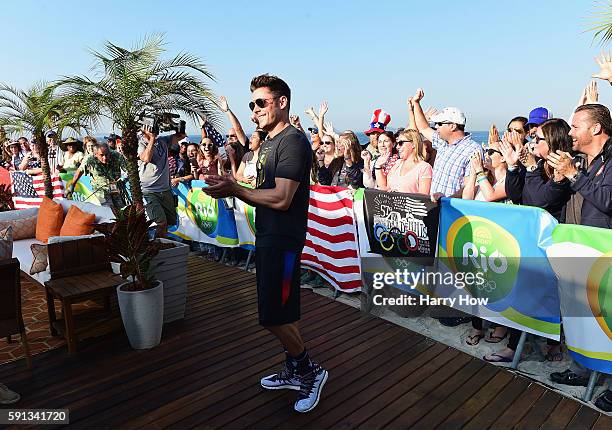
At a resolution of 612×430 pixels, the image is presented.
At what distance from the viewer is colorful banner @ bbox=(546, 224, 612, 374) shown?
3125 mm

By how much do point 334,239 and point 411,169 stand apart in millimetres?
1341

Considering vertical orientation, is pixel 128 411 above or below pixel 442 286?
below

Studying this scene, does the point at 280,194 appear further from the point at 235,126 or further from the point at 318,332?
the point at 235,126

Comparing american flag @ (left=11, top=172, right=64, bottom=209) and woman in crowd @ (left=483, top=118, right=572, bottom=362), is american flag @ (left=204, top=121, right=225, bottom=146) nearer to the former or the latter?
woman in crowd @ (left=483, top=118, right=572, bottom=362)

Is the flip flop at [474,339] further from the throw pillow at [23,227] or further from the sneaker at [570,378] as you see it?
the throw pillow at [23,227]

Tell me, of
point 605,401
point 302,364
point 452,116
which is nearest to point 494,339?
point 605,401

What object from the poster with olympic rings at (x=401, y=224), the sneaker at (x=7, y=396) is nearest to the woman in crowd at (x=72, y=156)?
the sneaker at (x=7, y=396)

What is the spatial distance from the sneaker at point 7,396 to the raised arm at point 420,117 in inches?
230

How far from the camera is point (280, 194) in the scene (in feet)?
9.14

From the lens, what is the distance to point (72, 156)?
35.4ft

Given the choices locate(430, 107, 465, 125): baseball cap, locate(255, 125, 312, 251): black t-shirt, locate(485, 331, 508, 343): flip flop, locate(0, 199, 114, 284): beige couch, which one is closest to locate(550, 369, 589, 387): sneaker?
locate(485, 331, 508, 343): flip flop

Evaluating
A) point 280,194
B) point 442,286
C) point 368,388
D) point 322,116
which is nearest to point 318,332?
point 368,388

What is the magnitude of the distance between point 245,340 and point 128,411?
4.43ft

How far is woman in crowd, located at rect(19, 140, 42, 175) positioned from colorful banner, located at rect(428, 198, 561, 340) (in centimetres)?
1052
